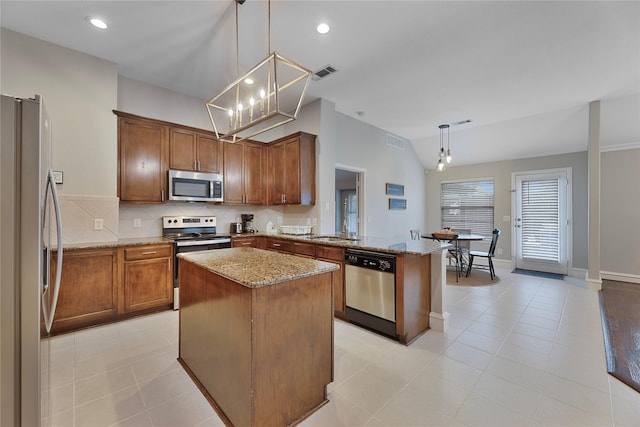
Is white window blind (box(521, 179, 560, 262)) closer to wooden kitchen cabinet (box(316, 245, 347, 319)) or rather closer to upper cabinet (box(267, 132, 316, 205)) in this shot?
upper cabinet (box(267, 132, 316, 205))

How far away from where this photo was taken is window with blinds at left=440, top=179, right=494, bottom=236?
6285 millimetres

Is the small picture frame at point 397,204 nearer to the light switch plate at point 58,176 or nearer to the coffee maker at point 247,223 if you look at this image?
the coffee maker at point 247,223

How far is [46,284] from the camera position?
1277mm

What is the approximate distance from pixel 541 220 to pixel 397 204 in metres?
2.92

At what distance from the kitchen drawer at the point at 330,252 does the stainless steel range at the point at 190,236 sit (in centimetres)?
143

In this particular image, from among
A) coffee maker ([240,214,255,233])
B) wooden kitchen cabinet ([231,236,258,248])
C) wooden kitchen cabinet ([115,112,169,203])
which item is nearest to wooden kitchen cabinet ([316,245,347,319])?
wooden kitchen cabinet ([231,236,258,248])

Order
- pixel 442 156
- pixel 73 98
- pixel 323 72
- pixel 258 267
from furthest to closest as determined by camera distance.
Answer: pixel 442 156, pixel 323 72, pixel 73 98, pixel 258 267

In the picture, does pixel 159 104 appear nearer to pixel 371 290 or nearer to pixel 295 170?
pixel 295 170

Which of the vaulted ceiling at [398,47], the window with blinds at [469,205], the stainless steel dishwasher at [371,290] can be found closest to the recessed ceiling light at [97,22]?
the vaulted ceiling at [398,47]

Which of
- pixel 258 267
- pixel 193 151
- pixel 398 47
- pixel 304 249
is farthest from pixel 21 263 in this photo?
pixel 398 47

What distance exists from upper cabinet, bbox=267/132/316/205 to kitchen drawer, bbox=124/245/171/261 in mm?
1773

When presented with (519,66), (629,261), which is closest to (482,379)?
(519,66)

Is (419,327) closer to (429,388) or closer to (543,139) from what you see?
(429,388)

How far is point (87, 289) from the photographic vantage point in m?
2.78
